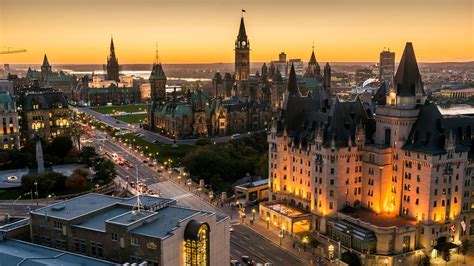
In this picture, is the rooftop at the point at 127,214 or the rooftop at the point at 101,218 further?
the rooftop at the point at 101,218

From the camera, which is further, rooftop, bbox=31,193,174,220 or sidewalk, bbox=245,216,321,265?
sidewalk, bbox=245,216,321,265

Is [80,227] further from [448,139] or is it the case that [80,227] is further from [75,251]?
[448,139]

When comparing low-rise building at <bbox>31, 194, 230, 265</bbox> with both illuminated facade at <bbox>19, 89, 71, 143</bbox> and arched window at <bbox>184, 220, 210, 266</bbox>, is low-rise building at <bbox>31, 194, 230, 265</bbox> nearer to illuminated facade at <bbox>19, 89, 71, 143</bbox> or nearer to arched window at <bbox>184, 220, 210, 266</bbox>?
arched window at <bbox>184, 220, 210, 266</bbox>

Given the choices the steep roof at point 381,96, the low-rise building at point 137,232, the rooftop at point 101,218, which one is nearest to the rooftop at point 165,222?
the low-rise building at point 137,232

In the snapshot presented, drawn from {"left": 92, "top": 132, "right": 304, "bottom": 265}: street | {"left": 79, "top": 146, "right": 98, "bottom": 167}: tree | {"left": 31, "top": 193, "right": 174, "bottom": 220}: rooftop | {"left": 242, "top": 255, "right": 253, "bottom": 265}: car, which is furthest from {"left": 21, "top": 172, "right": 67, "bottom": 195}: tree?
{"left": 242, "top": 255, "right": 253, "bottom": 265}: car

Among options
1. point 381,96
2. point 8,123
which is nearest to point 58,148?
point 8,123

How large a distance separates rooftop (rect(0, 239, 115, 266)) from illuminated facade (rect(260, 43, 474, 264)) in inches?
1856

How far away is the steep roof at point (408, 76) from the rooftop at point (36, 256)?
62291 millimetres

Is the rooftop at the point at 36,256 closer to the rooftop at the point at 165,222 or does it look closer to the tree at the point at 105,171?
the rooftop at the point at 165,222

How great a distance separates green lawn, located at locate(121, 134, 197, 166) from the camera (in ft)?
553

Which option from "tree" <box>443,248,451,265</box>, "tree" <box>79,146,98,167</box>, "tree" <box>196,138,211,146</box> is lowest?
"tree" <box>443,248,451,265</box>

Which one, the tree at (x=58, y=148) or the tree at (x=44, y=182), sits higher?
the tree at (x=58, y=148)

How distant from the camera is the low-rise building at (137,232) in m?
67.8

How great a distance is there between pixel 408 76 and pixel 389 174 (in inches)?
750
